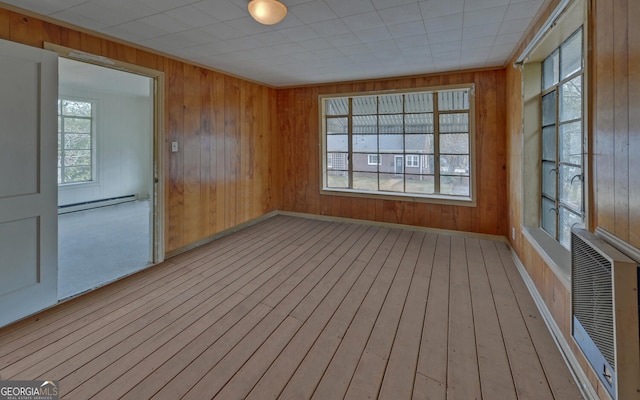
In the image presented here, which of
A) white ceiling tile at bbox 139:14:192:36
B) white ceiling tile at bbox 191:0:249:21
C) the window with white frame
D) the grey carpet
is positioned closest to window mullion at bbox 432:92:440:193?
the window with white frame

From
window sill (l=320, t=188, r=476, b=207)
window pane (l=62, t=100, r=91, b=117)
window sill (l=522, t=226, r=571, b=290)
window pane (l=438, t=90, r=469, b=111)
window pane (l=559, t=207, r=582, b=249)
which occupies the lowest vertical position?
window sill (l=522, t=226, r=571, b=290)

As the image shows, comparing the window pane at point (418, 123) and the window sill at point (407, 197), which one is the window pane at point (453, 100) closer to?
the window pane at point (418, 123)

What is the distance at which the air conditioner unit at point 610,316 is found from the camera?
43.3 inches

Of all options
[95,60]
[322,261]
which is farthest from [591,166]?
[95,60]

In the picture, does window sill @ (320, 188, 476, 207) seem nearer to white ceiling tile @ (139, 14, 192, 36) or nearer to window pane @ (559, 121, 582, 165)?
window pane @ (559, 121, 582, 165)

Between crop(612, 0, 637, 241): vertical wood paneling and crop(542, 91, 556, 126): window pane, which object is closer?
crop(612, 0, 637, 241): vertical wood paneling

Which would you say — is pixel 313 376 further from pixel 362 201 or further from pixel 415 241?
pixel 362 201

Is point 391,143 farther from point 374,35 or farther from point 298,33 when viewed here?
point 298,33

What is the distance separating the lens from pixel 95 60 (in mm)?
2779

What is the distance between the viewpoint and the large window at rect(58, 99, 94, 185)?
615cm

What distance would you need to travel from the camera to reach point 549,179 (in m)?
2.77

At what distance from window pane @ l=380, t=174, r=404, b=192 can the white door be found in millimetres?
4211

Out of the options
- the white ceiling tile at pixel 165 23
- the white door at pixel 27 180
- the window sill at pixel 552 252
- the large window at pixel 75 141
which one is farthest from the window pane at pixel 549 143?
the large window at pixel 75 141

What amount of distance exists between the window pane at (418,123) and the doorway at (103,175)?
3.58m
